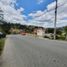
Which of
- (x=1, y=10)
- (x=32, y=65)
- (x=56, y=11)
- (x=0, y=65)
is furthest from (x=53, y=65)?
(x=56, y=11)

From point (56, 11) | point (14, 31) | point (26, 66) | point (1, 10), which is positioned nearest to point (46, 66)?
point (26, 66)

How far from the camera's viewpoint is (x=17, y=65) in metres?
9.89

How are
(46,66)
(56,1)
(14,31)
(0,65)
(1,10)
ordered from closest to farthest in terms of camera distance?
(46,66) → (0,65) → (1,10) → (56,1) → (14,31)

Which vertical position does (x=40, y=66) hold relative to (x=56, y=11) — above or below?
below

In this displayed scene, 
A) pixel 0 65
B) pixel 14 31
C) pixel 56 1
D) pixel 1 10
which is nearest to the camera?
pixel 0 65

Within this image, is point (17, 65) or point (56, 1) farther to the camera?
point (56, 1)

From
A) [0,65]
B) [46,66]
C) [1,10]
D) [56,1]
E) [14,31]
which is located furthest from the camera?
[14,31]

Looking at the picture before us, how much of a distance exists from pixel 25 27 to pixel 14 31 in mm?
13741

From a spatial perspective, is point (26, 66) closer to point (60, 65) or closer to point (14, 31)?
point (60, 65)

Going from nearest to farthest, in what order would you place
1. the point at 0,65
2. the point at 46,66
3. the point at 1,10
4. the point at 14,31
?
the point at 46,66
the point at 0,65
the point at 1,10
the point at 14,31

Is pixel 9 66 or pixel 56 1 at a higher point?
pixel 56 1

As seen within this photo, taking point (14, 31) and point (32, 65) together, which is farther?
point (14, 31)

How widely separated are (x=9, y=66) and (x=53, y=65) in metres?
2.00

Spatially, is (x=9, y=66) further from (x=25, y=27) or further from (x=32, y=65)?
(x=25, y=27)
